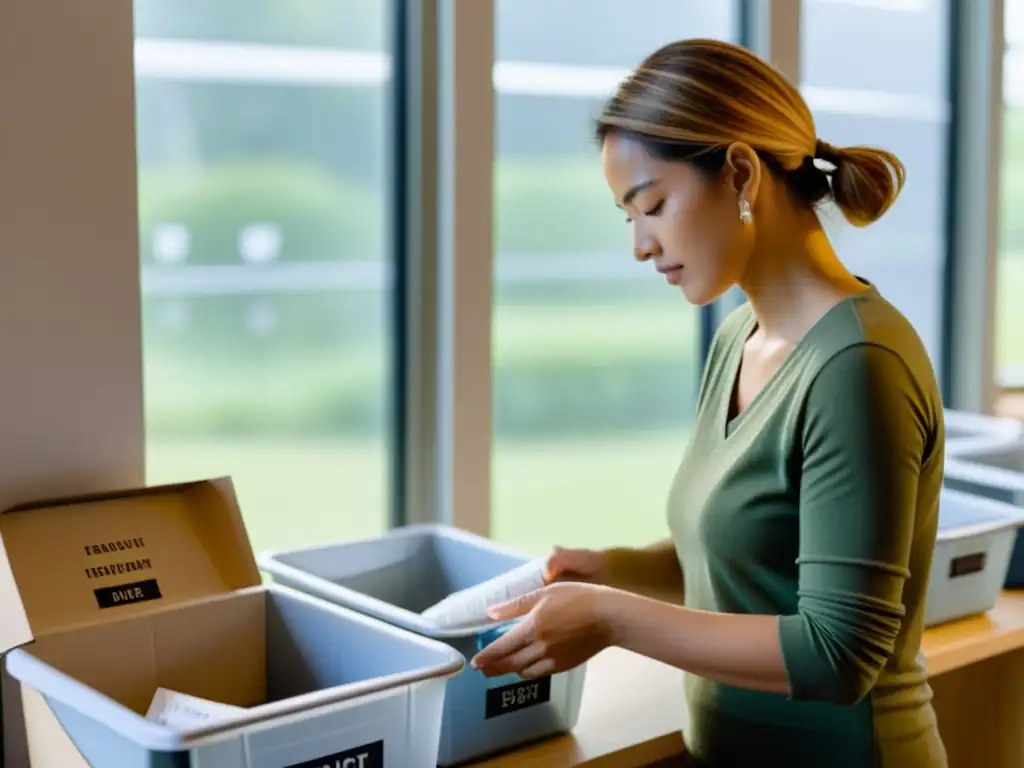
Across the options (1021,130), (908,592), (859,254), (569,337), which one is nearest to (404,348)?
(569,337)

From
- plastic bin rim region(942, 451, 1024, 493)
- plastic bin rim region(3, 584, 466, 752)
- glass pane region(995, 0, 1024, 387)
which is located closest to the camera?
plastic bin rim region(3, 584, 466, 752)

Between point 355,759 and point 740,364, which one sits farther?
point 740,364

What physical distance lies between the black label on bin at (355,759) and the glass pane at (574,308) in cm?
95

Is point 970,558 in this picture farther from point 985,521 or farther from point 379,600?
point 379,600

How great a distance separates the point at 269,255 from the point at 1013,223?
2.01 m

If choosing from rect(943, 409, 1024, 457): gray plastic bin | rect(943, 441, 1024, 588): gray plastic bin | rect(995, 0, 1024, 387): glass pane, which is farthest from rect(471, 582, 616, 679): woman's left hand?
rect(995, 0, 1024, 387): glass pane

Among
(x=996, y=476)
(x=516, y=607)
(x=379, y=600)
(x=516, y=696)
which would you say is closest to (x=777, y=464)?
(x=516, y=607)

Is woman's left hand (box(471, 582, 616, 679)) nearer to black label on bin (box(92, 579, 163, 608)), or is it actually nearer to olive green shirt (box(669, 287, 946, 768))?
olive green shirt (box(669, 287, 946, 768))

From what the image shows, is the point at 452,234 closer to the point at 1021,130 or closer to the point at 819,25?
the point at 819,25

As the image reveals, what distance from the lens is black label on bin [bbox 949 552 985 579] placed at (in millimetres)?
1954

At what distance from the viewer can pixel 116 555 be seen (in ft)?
4.91

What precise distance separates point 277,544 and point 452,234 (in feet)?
1.86

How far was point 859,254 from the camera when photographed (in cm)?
275

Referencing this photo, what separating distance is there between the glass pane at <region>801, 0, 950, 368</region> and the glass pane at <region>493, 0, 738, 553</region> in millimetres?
326
